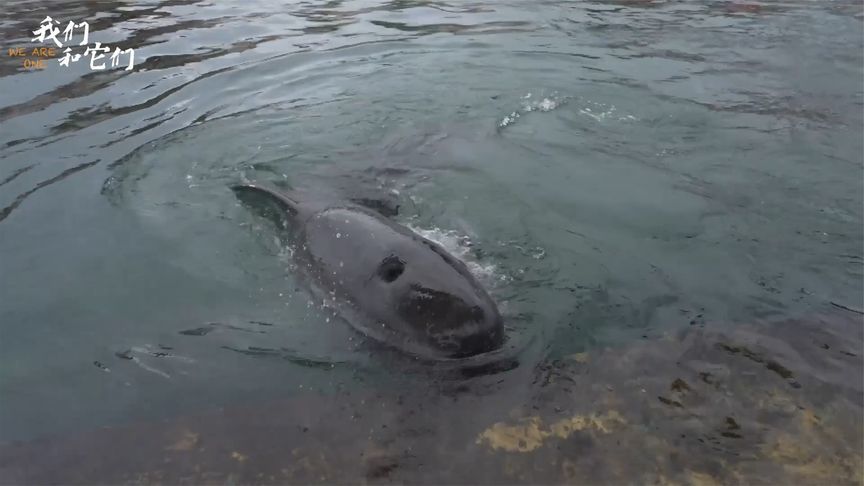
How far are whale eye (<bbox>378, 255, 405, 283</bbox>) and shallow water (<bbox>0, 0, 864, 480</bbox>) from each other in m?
0.50

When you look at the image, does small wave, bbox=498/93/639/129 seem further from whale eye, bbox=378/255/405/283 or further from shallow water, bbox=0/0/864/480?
whale eye, bbox=378/255/405/283

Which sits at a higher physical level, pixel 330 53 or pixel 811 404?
pixel 330 53

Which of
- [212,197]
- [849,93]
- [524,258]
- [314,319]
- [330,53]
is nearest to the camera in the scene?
[314,319]

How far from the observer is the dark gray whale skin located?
425 cm

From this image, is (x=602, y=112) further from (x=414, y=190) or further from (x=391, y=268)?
(x=391, y=268)

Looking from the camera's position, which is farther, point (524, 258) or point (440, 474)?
point (524, 258)

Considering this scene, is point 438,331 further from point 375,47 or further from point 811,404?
point 375,47

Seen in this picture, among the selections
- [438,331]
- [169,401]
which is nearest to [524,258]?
[438,331]

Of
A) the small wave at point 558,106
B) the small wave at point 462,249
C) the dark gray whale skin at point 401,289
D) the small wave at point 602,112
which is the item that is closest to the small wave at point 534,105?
the small wave at point 558,106

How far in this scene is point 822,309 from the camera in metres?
5.00

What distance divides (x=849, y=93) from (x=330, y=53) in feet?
27.4

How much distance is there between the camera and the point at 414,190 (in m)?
7.01

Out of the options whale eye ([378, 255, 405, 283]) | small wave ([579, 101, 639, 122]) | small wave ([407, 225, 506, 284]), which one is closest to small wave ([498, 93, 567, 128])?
small wave ([579, 101, 639, 122])

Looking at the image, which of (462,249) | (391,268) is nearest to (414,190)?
(462,249)
